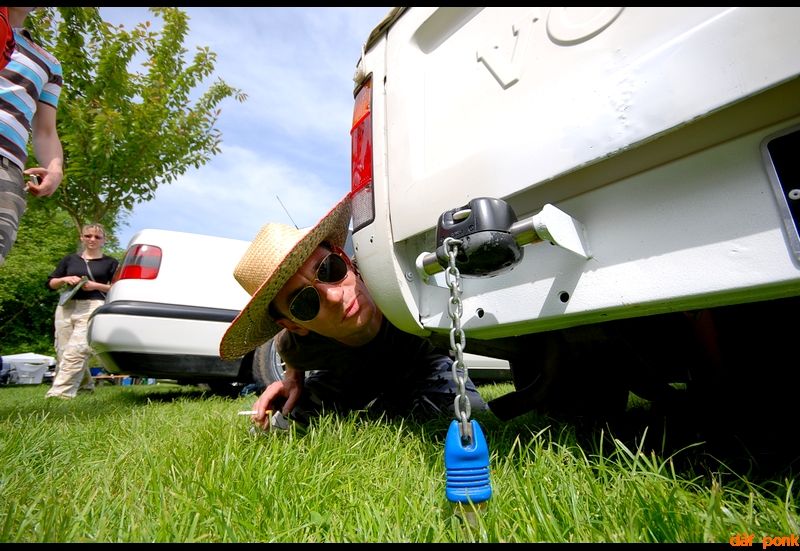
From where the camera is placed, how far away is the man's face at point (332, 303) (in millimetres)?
1819

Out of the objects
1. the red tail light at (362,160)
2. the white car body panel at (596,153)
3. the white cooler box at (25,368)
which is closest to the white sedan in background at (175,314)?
the red tail light at (362,160)

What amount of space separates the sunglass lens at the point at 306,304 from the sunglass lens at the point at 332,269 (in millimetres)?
72

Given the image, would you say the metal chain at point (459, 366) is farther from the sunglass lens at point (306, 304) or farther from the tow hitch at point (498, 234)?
the sunglass lens at point (306, 304)

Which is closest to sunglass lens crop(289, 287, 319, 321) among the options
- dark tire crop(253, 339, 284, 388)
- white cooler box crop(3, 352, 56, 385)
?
dark tire crop(253, 339, 284, 388)

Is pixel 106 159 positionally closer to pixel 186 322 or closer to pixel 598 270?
pixel 186 322

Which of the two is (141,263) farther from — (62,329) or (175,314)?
(62,329)

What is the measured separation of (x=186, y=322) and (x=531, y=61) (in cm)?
333

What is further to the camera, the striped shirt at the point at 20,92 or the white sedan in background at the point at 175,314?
the white sedan in background at the point at 175,314

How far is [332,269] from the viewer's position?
188 cm

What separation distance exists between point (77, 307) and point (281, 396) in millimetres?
3464

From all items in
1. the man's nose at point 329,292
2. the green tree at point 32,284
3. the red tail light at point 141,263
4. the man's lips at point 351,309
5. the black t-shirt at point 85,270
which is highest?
the green tree at point 32,284

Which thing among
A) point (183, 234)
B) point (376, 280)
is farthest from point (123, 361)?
point (376, 280)

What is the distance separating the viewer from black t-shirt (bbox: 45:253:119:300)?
14.6 feet

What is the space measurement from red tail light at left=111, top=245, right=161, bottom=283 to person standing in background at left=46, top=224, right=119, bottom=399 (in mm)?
1001
